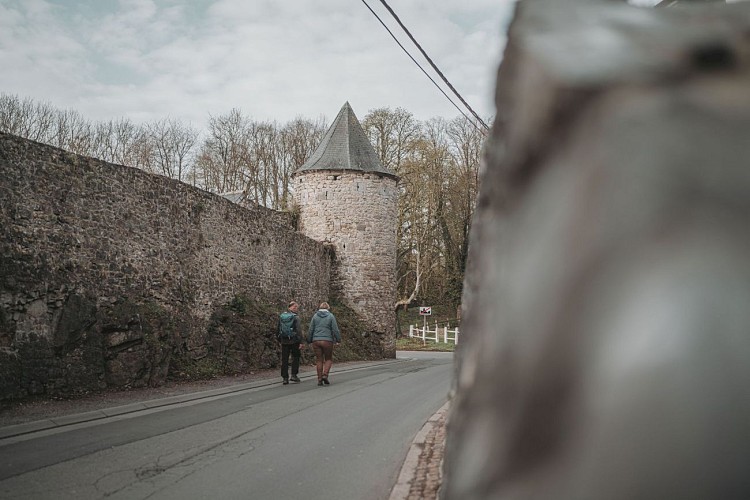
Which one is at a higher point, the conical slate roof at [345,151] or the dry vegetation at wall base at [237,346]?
the conical slate roof at [345,151]

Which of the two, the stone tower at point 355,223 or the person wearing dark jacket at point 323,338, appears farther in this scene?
the stone tower at point 355,223

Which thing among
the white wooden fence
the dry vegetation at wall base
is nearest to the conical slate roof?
the dry vegetation at wall base

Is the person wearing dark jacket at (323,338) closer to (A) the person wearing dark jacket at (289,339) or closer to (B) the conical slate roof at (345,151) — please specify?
(A) the person wearing dark jacket at (289,339)

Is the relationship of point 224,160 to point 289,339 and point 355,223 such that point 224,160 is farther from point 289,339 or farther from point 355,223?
point 289,339

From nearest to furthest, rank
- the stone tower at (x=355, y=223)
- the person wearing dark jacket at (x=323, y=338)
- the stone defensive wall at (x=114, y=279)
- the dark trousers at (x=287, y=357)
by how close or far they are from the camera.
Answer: the stone defensive wall at (x=114, y=279), the person wearing dark jacket at (x=323, y=338), the dark trousers at (x=287, y=357), the stone tower at (x=355, y=223)

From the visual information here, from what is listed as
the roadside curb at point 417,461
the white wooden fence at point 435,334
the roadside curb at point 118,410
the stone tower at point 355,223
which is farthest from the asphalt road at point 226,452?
the white wooden fence at point 435,334

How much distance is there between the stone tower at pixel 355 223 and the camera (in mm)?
26594

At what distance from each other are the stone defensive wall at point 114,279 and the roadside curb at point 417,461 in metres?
6.13

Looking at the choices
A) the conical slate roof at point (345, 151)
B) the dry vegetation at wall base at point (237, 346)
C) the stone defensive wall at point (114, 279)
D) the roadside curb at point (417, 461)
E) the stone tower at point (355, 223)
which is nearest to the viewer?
the roadside curb at point (417, 461)

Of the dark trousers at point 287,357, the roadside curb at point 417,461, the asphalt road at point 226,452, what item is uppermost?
the dark trousers at point 287,357

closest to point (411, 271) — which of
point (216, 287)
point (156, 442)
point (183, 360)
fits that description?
point (216, 287)

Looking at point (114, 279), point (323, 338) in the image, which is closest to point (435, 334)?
point (323, 338)

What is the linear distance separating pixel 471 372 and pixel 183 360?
14.0 metres

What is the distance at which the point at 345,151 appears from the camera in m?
27.4
